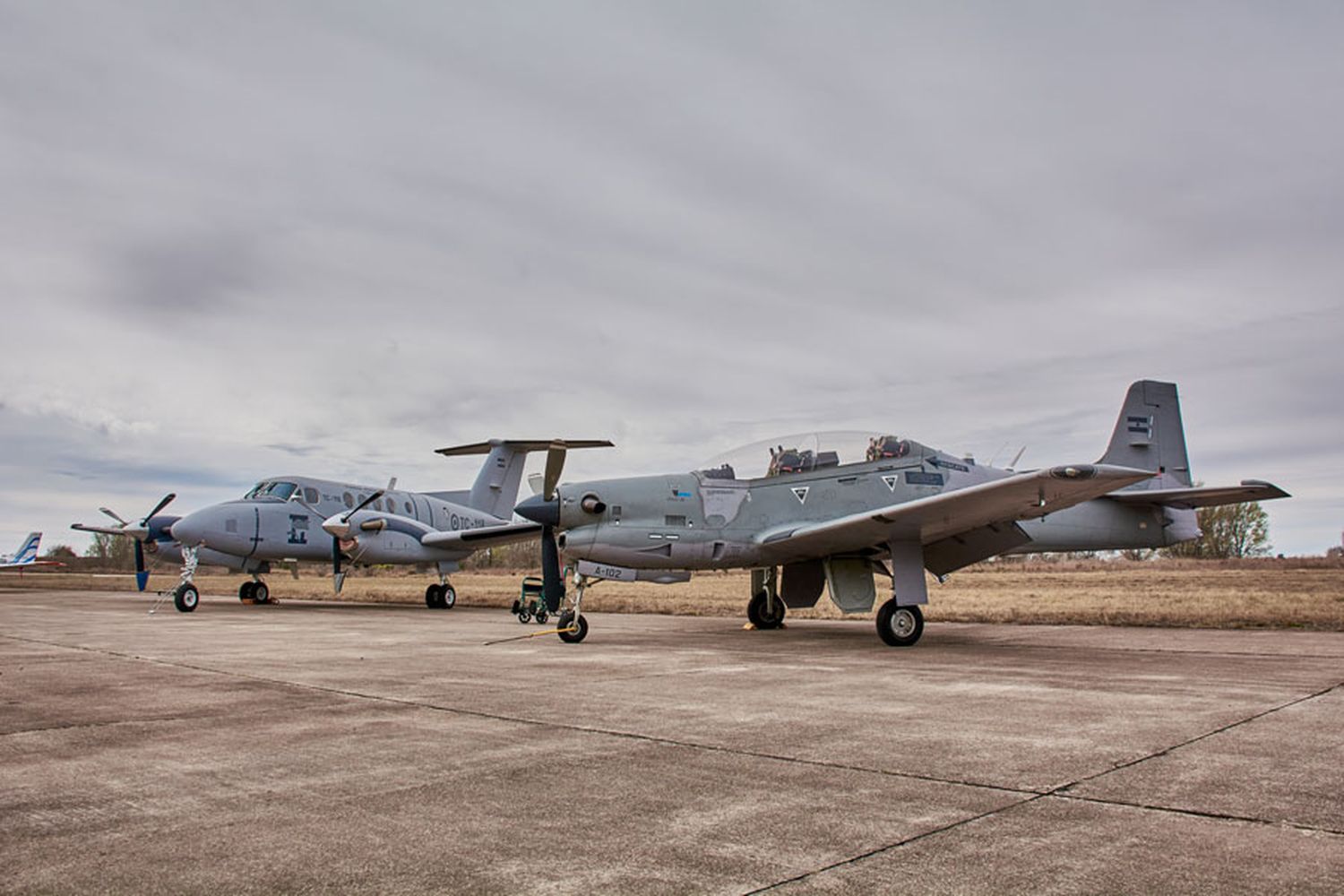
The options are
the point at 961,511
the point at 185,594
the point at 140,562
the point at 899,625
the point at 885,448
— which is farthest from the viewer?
the point at 140,562

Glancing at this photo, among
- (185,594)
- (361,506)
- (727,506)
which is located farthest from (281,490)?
(727,506)

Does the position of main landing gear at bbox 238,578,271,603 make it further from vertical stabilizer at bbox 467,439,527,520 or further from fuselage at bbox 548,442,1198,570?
fuselage at bbox 548,442,1198,570

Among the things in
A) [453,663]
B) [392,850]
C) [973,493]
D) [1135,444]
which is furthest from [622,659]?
[1135,444]

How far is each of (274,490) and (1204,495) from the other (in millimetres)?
23178

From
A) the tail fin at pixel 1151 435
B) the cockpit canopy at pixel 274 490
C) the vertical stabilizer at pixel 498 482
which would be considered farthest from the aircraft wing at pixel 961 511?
the vertical stabilizer at pixel 498 482

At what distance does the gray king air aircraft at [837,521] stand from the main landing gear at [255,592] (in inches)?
667

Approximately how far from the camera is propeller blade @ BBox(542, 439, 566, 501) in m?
12.1

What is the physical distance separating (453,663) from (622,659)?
5.98 feet

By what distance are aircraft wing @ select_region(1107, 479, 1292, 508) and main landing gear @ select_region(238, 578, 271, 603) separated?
23049 millimetres

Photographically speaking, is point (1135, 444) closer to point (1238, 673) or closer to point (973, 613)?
point (973, 613)

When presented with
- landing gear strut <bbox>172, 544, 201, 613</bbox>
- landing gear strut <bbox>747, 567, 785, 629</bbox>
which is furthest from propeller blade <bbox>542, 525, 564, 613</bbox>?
landing gear strut <bbox>172, 544, 201, 613</bbox>

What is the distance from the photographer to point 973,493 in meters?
10.5

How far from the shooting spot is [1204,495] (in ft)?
44.0

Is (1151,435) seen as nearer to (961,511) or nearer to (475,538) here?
(961,511)
